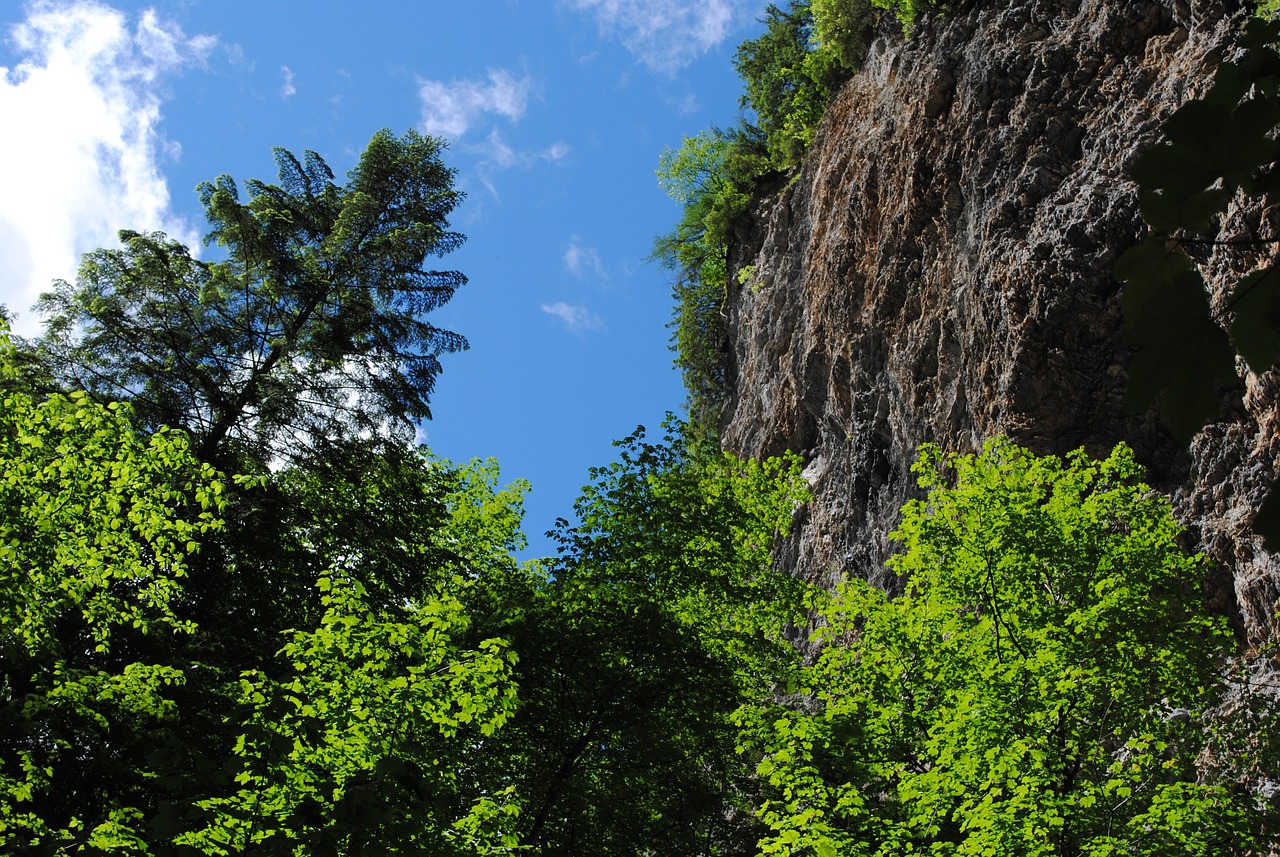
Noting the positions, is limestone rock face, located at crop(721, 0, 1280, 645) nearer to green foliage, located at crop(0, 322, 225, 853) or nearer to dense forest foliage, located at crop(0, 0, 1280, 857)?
dense forest foliage, located at crop(0, 0, 1280, 857)

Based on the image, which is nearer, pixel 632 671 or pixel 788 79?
pixel 632 671

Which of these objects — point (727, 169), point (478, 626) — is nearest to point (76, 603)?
point (478, 626)

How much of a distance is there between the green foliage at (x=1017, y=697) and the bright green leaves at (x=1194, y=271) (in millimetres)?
8407

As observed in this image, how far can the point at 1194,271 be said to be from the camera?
1.41 metres

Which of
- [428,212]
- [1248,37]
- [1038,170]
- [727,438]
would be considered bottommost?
[1248,37]

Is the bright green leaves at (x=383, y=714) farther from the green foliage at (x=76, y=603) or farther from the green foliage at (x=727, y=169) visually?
the green foliage at (x=727, y=169)

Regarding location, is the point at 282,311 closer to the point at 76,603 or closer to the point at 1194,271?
the point at 76,603

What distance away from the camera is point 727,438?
30328 millimetres

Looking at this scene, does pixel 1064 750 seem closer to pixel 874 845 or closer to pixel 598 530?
pixel 874 845

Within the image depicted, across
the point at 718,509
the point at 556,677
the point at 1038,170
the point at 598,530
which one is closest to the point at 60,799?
the point at 556,677

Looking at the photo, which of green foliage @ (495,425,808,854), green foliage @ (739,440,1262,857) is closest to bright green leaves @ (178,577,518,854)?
green foliage @ (495,425,808,854)

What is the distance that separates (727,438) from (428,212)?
14.6m

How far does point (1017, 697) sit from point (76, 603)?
9090 millimetres

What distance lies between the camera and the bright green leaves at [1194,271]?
1.35m
